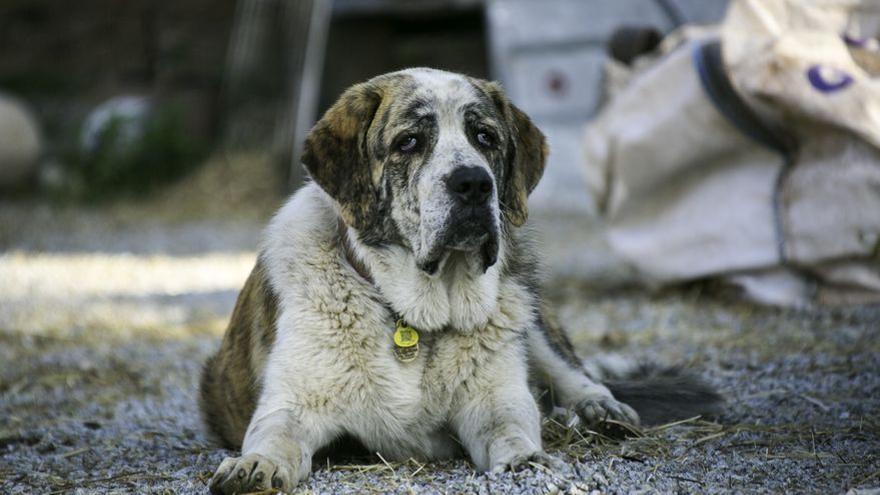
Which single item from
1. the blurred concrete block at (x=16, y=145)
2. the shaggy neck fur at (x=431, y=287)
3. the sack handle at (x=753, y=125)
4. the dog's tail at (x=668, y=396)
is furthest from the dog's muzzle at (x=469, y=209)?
the blurred concrete block at (x=16, y=145)

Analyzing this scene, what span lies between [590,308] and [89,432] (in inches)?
125

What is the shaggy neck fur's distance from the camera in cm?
306

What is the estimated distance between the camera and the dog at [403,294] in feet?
9.56

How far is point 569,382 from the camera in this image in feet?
11.5

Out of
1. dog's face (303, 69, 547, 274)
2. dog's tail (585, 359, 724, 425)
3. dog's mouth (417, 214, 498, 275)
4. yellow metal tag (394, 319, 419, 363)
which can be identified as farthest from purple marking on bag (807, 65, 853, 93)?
yellow metal tag (394, 319, 419, 363)

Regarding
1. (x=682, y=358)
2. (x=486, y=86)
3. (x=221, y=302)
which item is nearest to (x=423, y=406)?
(x=486, y=86)

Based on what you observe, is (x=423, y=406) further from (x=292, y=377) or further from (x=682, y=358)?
(x=682, y=358)

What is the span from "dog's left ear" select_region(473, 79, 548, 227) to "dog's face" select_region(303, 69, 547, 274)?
0.04ft

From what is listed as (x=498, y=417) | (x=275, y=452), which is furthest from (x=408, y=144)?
(x=275, y=452)

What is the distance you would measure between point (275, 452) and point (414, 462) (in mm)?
428

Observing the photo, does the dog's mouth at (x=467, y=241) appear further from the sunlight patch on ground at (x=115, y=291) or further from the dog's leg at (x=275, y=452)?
the sunlight patch on ground at (x=115, y=291)

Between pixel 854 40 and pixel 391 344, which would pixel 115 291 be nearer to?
pixel 391 344

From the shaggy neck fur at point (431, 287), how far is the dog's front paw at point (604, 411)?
0.48 meters

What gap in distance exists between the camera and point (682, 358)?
15.0ft
